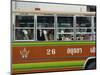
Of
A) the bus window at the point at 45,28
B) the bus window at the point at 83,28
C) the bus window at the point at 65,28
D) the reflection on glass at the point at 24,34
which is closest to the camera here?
the reflection on glass at the point at 24,34

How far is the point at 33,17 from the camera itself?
15.7ft

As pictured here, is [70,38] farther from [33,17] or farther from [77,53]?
[33,17]

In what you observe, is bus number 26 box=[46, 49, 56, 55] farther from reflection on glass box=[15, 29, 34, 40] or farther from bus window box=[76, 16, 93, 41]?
bus window box=[76, 16, 93, 41]

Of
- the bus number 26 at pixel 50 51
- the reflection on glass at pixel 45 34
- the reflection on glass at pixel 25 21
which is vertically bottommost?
the bus number 26 at pixel 50 51

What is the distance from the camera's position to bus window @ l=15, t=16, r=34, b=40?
4691 millimetres

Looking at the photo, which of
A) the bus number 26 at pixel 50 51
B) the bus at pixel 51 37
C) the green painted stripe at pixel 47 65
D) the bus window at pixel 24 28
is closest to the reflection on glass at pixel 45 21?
the bus at pixel 51 37

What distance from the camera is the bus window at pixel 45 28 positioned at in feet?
15.8

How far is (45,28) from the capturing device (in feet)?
16.0

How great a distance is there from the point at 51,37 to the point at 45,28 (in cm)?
15

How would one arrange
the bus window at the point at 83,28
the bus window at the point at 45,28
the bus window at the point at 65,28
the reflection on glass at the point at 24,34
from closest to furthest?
the reflection on glass at the point at 24,34 → the bus window at the point at 45,28 → the bus window at the point at 65,28 → the bus window at the point at 83,28

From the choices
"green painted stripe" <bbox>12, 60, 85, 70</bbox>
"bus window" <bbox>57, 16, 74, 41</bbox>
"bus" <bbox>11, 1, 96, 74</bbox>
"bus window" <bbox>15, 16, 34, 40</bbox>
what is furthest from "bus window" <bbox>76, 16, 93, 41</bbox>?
"bus window" <bbox>15, 16, 34, 40</bbox>

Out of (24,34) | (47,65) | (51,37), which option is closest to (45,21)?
(51,37)

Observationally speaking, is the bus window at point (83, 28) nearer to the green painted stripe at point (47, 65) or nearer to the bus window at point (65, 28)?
the bus window at point (65, 28)

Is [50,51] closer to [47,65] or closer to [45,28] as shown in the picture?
[47,65]
